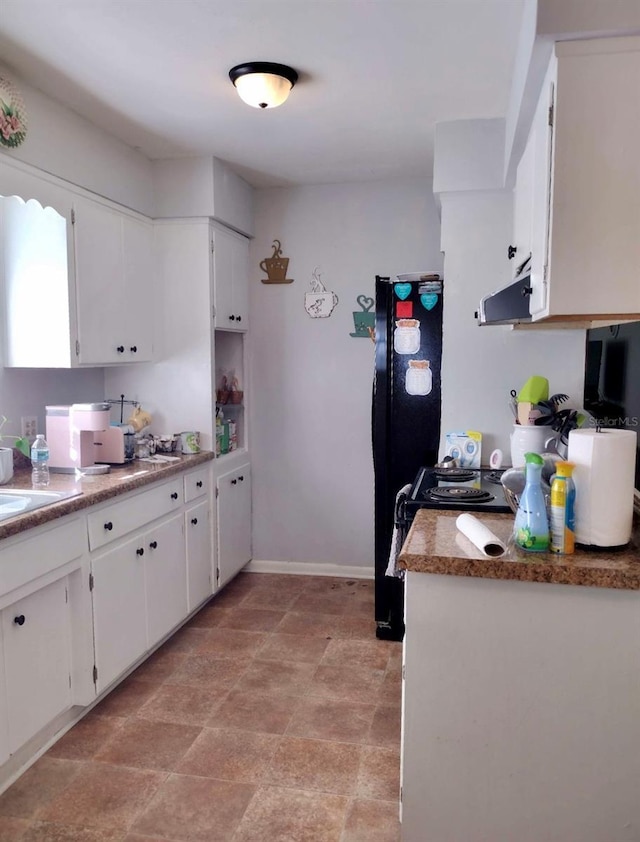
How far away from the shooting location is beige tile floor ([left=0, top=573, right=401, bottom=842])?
1.94 meters

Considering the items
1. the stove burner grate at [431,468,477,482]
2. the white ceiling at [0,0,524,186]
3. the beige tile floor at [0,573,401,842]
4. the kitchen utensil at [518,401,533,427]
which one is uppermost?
the white ceiling at [0,0,524,186]

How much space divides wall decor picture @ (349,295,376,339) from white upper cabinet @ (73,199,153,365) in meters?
1.25

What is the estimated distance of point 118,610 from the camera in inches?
103

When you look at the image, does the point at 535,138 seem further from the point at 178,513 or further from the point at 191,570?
the point at 191,570

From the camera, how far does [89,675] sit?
95.6 inches

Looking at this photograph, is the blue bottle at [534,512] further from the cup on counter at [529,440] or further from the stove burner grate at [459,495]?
the cup on counter at [529,440]

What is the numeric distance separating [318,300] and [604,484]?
267 centimetres

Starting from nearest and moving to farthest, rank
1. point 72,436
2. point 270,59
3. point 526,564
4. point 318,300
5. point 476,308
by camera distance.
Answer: point 526,564 → point 270,59 → point 72,436 → point 476,308 → point 318,300

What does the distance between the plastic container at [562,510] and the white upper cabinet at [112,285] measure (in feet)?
6.88

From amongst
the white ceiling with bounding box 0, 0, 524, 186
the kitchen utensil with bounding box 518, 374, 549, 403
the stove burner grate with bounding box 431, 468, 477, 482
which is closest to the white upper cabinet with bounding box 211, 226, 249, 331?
the white ceiling with bounding box 0, 0, 524, 186

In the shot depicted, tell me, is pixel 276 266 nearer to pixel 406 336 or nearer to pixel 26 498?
pixel 406 336

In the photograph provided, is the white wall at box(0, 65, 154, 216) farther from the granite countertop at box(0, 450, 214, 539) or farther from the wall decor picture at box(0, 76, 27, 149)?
the granite countertop at box(0, 450, 214, 539)

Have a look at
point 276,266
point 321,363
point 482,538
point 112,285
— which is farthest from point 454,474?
point 276,266

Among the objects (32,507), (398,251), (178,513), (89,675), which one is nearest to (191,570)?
(178,513)
